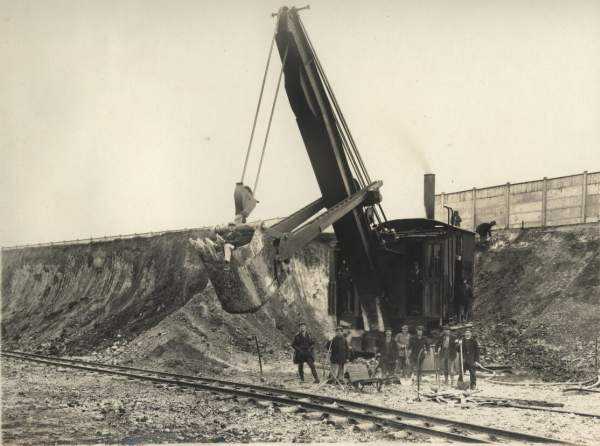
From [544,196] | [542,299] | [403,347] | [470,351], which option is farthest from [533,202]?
[470,351]

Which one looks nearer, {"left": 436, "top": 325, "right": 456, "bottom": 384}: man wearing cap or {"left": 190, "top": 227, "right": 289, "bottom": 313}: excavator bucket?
{"left": 190, "top": 227, "right": 289, "bottom": 313}: excavator bucket

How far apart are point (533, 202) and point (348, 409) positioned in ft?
52.7

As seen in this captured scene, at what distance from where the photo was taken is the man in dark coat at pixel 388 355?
1095 cm

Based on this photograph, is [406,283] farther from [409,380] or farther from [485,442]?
[485,442]

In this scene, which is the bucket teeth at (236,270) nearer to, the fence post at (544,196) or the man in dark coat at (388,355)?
the man in dark coat at (388,355)

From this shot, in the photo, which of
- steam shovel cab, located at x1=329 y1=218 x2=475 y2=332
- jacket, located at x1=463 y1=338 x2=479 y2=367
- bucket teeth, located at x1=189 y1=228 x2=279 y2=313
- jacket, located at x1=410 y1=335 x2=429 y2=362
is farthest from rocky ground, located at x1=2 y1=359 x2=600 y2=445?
bucket teeth, located at x1=189 y1=228 x2=279 y2=313

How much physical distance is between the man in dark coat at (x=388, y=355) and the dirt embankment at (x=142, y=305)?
12.8ft

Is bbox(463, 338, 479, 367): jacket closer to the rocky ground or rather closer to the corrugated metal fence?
the rocky ground

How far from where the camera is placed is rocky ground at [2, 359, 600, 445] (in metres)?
6.90

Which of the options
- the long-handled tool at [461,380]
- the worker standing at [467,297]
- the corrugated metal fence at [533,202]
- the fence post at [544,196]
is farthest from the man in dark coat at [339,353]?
the fence post at [544,196]

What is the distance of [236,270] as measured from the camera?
6.88m

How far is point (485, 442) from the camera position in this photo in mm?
6328

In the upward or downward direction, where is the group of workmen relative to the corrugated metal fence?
downward

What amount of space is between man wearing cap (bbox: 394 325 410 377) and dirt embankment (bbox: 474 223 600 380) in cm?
305
